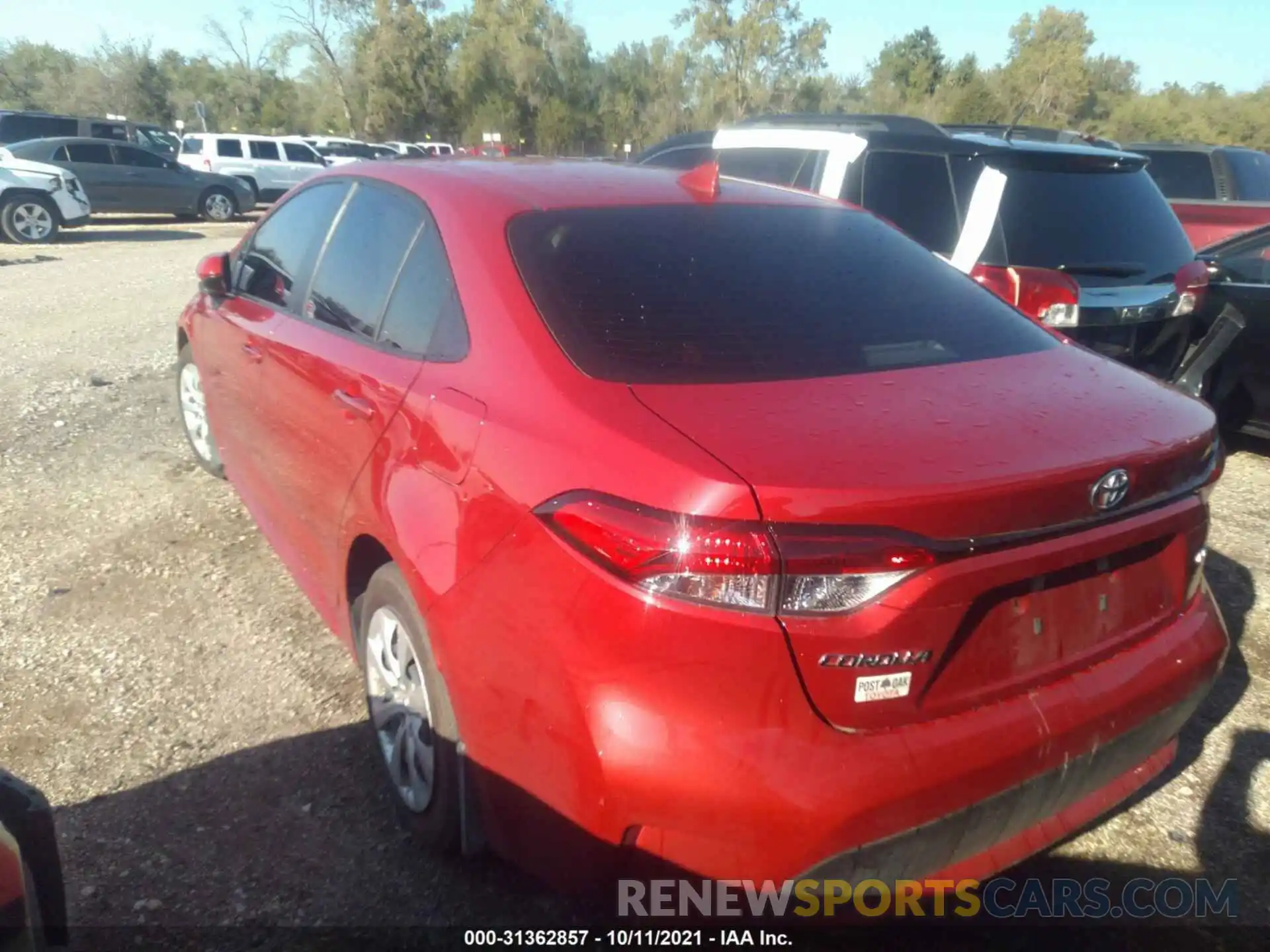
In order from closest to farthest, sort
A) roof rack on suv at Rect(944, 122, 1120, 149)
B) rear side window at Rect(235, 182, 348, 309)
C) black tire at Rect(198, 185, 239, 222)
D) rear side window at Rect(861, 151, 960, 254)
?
rear side window at Rect(235, 182, 348, 309)
rear side window at Rect(861, 151, 960, 254)
roof rack on suv at Rect(944, 122, 1120, 149)
black tire at Rect(198, 185, 239, 222)

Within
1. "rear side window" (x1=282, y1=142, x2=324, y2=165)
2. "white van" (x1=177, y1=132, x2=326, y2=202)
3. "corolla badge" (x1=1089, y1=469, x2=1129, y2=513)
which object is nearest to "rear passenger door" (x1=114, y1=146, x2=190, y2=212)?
"white van" (x1=177, y1=132, x2=326, y2=202)

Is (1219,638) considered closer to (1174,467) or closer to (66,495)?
(1174,467)

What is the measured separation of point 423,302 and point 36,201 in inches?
676

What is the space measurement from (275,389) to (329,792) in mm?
1356

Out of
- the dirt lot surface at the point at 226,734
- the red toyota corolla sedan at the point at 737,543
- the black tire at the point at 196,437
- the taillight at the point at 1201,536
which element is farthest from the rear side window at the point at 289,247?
the taillight at the point at 1201,536

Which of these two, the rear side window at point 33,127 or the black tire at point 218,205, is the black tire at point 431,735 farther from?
the rear side window at point 33,127

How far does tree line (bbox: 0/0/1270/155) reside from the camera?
49.7 m

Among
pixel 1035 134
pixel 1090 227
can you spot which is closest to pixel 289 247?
pixel 1090 227

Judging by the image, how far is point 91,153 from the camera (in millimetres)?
20453

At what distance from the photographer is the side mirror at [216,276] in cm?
430

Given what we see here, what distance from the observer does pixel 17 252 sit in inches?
629

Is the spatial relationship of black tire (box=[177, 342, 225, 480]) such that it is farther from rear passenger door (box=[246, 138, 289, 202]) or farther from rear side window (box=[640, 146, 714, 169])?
rear passenger door (box=[246, 138, 289, 202])

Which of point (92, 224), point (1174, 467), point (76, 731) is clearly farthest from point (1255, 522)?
point (92, 224)

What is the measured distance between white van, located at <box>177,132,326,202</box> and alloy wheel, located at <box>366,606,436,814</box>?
80.3 feet
